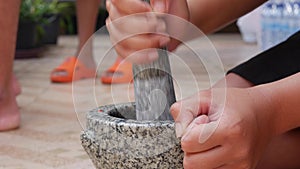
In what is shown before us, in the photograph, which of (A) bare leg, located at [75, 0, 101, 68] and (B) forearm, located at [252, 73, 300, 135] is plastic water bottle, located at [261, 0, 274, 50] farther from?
(B) forearm, located at [252, 73, 300, 135]

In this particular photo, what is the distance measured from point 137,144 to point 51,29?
3.26m

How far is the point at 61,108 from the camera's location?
1.63 meters

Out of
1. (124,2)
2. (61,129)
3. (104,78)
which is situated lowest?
(104,78)

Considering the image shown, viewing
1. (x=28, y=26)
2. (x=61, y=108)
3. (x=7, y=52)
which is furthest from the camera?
(x=28, y=26)

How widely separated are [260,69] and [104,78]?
111cm

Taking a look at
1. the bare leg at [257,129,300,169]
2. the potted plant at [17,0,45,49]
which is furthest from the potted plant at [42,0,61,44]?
the bare leg at [257,129,300,169]

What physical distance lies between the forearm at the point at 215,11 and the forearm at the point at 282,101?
317 mm

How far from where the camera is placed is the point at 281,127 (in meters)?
0.73

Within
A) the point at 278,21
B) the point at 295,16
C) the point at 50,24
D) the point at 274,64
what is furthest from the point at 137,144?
the point at 50,24

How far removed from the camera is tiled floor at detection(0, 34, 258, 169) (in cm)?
86

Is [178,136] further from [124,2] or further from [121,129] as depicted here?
[124,2]

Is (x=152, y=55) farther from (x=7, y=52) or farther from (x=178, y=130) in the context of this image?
(x=7, y=52)

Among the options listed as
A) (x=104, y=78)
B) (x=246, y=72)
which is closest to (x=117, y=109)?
(x=246, y=72)

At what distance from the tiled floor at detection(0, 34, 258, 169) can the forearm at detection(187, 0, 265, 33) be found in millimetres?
44
